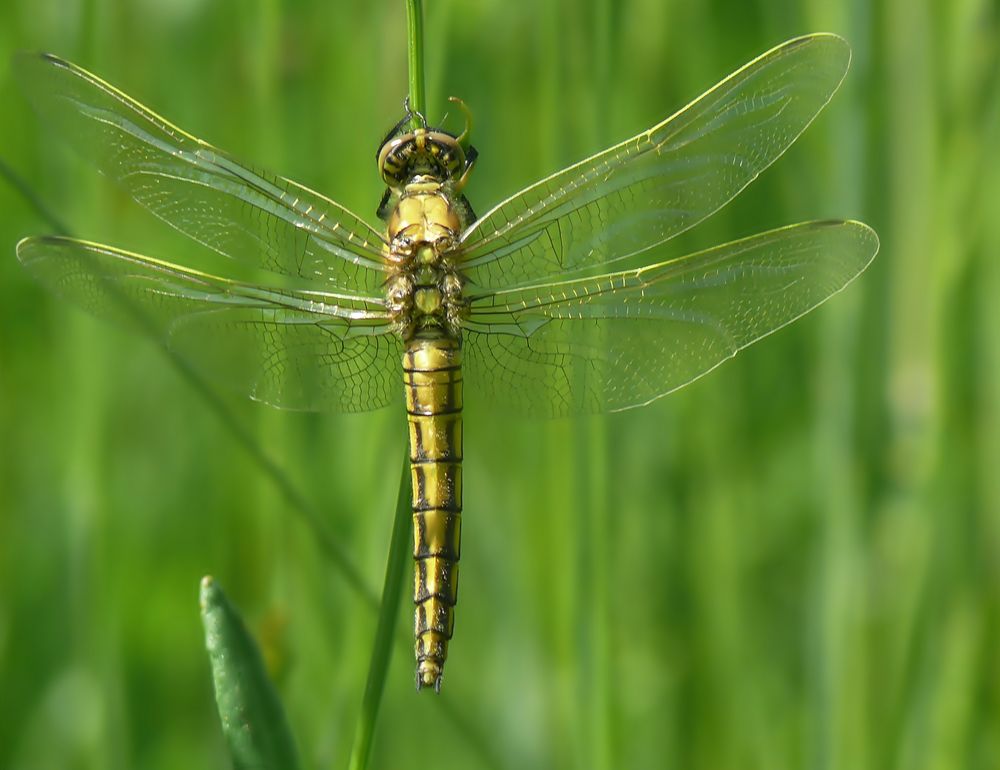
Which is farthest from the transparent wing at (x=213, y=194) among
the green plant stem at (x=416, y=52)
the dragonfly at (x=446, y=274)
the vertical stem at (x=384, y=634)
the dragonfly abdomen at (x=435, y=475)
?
the vertical stem at (x=384, y=634)

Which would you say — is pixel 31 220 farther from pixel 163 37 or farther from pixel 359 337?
pixel 359 337

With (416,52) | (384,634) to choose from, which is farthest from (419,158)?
(384,634)

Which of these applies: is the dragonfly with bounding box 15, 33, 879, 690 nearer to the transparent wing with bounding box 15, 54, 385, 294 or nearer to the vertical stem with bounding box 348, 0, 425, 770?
the transparent wing with bounding box 15, 54, 385, 294

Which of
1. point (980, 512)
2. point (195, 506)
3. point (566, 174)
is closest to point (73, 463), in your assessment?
point (195, 506)

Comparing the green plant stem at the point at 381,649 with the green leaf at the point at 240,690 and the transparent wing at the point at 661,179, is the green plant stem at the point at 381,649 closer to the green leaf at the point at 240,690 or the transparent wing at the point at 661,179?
the green leaf at the point at 240,690

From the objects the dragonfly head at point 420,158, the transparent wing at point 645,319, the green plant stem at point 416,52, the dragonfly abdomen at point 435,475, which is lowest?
the dragonfly abdomen at point 435,475

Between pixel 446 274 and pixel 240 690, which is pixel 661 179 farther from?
pixel 240 690
